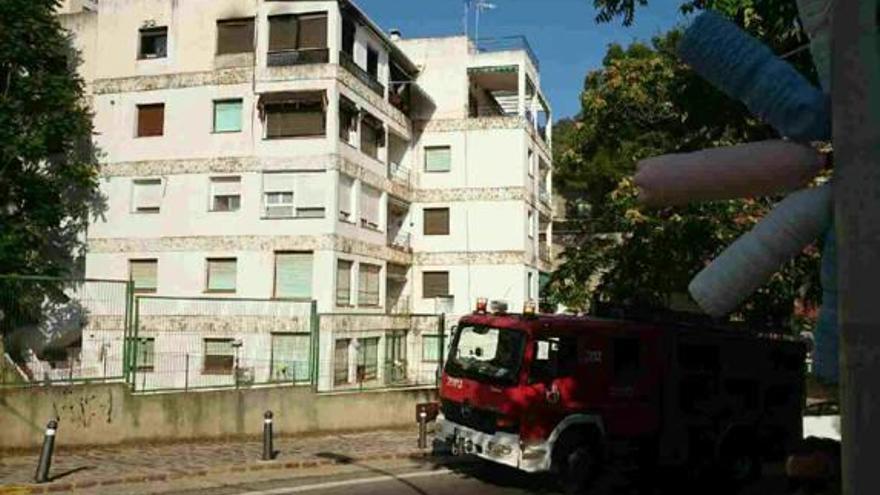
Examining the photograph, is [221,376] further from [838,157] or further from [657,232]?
[838,157]

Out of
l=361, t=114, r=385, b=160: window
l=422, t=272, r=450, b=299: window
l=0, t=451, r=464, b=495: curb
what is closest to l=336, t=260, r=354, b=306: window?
l=361, t=114, r=385, b=160: window

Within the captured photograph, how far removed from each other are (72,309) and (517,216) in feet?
68.0

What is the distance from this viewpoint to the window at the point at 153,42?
2865 cm

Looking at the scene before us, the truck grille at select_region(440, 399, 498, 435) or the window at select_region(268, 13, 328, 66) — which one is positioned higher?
the window at select_region(268, 13, 328, 66)

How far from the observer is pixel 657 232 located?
2116 cm

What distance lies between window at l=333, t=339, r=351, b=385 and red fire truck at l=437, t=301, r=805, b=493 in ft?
30.6

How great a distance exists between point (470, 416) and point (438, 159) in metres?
23.3

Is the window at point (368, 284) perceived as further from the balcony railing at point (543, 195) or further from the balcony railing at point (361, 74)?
the balcony railing at point (543, 195)

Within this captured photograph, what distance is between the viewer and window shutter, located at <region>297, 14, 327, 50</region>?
26.9 metres

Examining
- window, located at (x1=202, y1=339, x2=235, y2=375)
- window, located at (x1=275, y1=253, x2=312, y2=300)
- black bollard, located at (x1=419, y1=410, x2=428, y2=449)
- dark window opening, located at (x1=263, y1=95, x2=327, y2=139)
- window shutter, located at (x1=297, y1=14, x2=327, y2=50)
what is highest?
window shutter, located at (x1=297, y1=14, x2=327, y2=50)

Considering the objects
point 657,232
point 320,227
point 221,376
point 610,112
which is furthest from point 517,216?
point 221,376

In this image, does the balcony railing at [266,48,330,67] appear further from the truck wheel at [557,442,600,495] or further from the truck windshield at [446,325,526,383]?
the truck wheel at [557,442,600,495]

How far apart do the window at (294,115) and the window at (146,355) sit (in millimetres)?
11975

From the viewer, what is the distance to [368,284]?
96.3 ft
